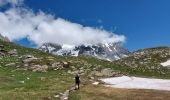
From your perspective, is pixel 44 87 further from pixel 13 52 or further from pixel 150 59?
pixel 150 59

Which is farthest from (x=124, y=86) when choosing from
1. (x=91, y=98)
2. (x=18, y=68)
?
(x=18, y=68)

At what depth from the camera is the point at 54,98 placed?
219ft

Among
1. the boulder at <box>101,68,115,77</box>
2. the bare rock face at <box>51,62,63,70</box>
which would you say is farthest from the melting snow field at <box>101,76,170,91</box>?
the bare rock face at <box>51,62,63,70</box>

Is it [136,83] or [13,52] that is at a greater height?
[13,52]

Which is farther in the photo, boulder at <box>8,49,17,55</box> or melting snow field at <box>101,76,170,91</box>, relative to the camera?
boulder at <box>8,49,17,55</box>

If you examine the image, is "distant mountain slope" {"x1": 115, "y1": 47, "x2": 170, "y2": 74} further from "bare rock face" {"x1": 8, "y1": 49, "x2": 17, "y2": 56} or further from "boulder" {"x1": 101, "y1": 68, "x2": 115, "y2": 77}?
"bare rock face" {"x1": 8, "y1": 49, "x2": 17, "y2": 56}

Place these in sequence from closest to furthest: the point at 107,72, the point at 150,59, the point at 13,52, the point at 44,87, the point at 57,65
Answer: the point at 44,87 < the point at 107,72 < the point at 57,65 < the point at 13,52 < the point at 150,59

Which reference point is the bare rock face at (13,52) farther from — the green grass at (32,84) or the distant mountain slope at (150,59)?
the distant mountain slope at (150,59)

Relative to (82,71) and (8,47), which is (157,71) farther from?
(8,47)

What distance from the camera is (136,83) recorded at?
3593 inches

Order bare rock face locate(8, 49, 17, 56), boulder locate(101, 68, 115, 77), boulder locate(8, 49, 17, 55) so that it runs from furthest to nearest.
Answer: boulder locate(8, 49, 17, 55) < bare rock face locate(8, 49, 17, 56) < boulder locate(101, 68, 115, 77)

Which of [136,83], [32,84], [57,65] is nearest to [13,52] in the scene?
[57,65]

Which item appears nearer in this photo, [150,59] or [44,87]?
[44,87]

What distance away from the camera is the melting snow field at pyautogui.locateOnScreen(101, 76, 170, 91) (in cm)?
8469
